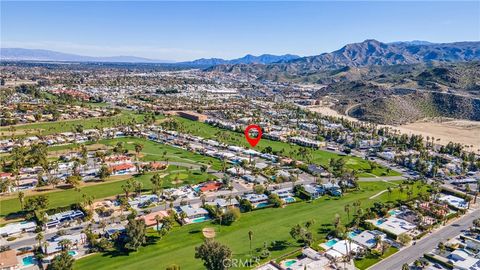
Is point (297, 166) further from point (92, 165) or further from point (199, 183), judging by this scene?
point (92, 165)

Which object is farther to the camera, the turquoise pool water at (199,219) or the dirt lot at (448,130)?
the dirt lot at (448,130)

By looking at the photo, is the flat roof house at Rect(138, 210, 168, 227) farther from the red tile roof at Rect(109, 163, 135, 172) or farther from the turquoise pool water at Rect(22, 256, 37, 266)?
the red tile roof at Rect(109, 163, 135, 172)

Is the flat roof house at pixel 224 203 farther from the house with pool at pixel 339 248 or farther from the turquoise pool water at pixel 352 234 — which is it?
the turquoise pool water at pixel 352 234

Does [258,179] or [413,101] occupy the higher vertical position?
[413,101]

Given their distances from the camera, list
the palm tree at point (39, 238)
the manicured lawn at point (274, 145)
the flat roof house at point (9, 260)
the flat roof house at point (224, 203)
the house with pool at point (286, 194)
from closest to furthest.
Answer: the flat roof house at point (9, 260), the palm tree at point (39, 238), the flat roof house at point (224, 203), the house with pool at point (286, 194), the manicured lawn at point (274, 145)

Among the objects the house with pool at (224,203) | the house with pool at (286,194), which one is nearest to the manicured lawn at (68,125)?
the house with pool at (224,203)

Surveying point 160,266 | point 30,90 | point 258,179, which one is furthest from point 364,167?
point 30,90
